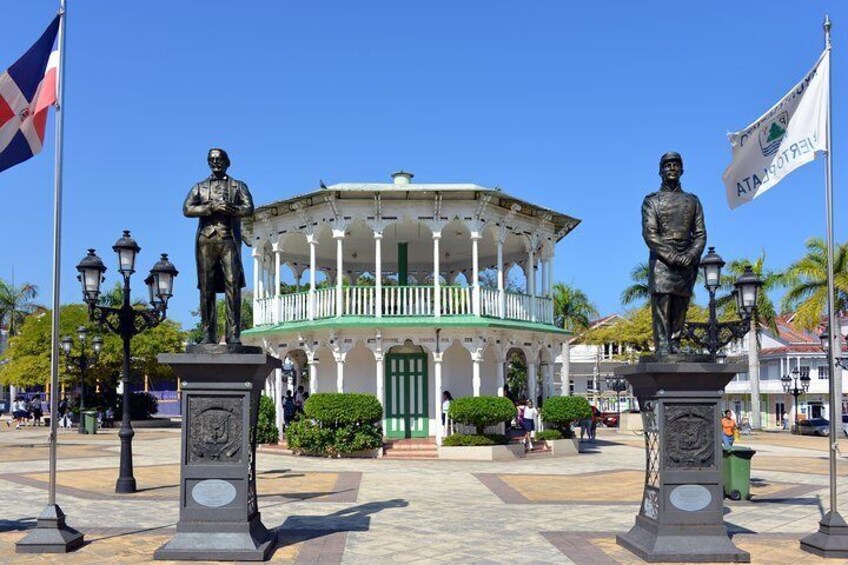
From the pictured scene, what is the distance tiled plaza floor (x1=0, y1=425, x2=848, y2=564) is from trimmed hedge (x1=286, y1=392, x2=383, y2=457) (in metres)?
0.84

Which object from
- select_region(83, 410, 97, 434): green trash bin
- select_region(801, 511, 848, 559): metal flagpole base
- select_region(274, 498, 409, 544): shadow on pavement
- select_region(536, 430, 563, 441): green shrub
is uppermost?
select_region(801, 511, 848, 559): metal flagpole base

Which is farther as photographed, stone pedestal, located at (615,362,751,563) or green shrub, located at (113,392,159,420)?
green shrub, located at (113,392,159,420)

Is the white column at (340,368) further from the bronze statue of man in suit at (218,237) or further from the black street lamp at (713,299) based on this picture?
the bronze statue of man in suit at (218,237)

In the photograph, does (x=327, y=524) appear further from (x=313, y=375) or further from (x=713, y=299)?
(x=313, y=375)

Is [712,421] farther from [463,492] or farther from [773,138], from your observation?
[463,492]

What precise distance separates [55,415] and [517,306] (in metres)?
17.3

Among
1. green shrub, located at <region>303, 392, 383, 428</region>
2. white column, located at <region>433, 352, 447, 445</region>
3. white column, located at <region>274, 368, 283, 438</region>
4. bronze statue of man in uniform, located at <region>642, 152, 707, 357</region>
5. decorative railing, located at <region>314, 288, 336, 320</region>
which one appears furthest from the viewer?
white column, located at <region>274, 368, 283, 438</region>

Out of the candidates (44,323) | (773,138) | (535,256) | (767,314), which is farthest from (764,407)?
(773,138)

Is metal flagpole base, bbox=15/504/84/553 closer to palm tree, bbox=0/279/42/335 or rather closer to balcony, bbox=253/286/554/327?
balcony, bbox=253/286/554/327

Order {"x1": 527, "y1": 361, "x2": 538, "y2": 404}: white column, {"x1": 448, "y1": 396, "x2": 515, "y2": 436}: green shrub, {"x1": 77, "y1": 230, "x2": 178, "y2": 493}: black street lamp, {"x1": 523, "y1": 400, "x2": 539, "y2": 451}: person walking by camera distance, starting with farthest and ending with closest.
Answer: {"x1": 527, "y1": 361, "x2": 538, "y2": 404}: white column → {"x1": 523, "y1": 400, "x2": 539, "y2": 451}: person walking → {"x1": 448, "y1": 396, "x2": 515, "y2": 436}: green shrub → {"x1": 77, "y1": 230, "x2": 178, "y2": 493}: black street lamp

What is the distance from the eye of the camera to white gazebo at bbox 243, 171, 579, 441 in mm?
23359

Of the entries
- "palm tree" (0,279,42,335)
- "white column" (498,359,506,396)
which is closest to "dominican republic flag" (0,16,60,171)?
"white column" (498,359,506,396)

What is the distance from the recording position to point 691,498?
8.82m

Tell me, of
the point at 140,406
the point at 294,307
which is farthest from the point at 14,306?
the point at 294,307
